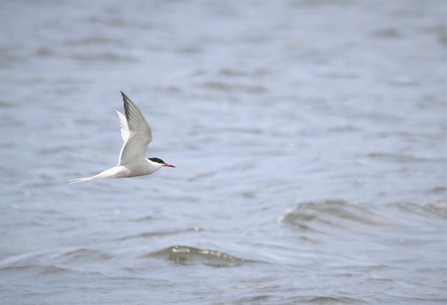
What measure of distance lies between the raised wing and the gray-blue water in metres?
1.55

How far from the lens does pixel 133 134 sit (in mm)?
5984

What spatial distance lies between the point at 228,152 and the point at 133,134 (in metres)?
6.49

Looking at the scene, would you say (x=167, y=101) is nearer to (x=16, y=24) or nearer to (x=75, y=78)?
(x=75, y=78)

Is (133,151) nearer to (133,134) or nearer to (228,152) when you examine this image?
(133,134)

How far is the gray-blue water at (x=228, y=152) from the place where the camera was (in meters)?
7.66

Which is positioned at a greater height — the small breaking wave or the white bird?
the white bird

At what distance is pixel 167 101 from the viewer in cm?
1494

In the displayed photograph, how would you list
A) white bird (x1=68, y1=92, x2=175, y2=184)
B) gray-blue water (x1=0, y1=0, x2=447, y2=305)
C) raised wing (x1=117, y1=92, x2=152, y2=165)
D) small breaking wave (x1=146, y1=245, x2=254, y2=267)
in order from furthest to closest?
1. small breaking wave (x1=146, y1=245, x2=254, y2=267)
2. gray-blue water (x1=0, y1=0, x2=447, y2=305)
3. white bird (x1=68, y1=92, x2=175, y2=184)
4. raised wing (x1=117, y1=92, x2=152, y2=165)

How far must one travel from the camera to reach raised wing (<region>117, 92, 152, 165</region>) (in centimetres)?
580

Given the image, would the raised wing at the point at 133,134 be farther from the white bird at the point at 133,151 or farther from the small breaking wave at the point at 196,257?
the small breaking wave at the point at 196,257

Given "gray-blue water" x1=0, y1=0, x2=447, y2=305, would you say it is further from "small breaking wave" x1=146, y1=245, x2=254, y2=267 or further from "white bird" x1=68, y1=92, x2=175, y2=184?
"white bird" x1=68, y1=92, x2=175, y2=184

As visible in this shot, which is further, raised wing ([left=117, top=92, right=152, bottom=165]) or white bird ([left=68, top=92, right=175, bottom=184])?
white bird ([left=68, top=92, right=175, bottom=184])

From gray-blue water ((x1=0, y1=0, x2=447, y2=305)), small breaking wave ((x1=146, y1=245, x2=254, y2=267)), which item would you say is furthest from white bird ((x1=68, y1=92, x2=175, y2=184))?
small breaking wave ((x1=146, y1=245, x2=254, y2=267))

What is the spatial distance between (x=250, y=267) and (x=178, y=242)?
3.10ft
